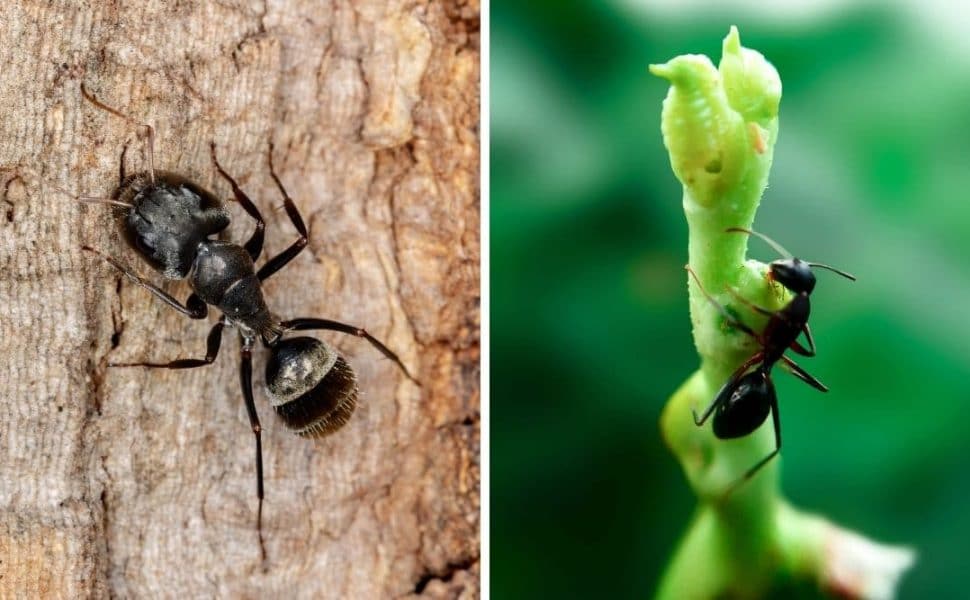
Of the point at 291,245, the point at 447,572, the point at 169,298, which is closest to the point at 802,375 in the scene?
the point at 447,572

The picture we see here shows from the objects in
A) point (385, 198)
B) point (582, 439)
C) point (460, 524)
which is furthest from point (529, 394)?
point (385, 198)

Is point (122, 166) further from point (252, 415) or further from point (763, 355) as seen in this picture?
point (763, 355)

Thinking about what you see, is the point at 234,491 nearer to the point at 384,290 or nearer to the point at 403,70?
the point at 384,290

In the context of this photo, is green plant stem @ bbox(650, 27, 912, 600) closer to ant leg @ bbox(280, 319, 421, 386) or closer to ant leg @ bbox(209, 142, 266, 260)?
ant leg @ bbox(280, 319, 421, 386)

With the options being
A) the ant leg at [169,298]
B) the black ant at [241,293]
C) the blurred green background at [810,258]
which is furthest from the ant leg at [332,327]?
the blurred green background at [810,258]


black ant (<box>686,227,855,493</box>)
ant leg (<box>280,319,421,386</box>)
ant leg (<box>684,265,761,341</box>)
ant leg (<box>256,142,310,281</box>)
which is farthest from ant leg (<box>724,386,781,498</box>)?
ant leg (<box>256,142,310,281</box>)
